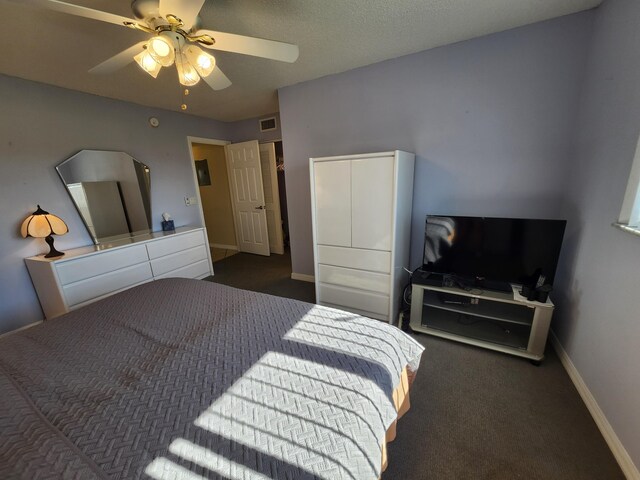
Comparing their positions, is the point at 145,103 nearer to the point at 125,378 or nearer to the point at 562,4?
the point at 125,378

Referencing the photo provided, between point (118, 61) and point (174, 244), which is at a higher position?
point (118, 61)

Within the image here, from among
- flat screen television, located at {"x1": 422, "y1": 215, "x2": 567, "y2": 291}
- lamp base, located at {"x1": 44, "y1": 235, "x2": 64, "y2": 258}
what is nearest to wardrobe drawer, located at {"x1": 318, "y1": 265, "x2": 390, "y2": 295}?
flat screen television, located at {"x1": 422, "y1": 215, "x2": 567, "y2": 291}

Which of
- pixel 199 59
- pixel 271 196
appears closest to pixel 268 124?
pixel 271 196

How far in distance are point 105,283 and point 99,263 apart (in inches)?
8.8

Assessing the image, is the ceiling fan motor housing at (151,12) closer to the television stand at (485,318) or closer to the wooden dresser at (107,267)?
the wooden dresser at (107,267)

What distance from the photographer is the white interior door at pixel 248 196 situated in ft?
14.2

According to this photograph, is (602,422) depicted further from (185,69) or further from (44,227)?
(44,227)

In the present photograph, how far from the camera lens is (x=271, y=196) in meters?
4.55

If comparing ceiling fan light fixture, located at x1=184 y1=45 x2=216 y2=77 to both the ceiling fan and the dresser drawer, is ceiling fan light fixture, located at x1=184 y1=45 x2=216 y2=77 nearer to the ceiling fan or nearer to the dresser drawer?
the ceiling fan

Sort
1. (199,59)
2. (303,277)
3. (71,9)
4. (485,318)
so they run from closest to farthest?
(71,9)
(199,59)
(485,318)
(303,277)

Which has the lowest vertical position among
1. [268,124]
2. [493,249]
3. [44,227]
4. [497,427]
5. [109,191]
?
[497,427]

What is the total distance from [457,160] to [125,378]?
274 cm

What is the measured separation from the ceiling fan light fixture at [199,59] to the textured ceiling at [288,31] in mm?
428

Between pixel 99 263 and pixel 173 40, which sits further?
pixel 99 263
